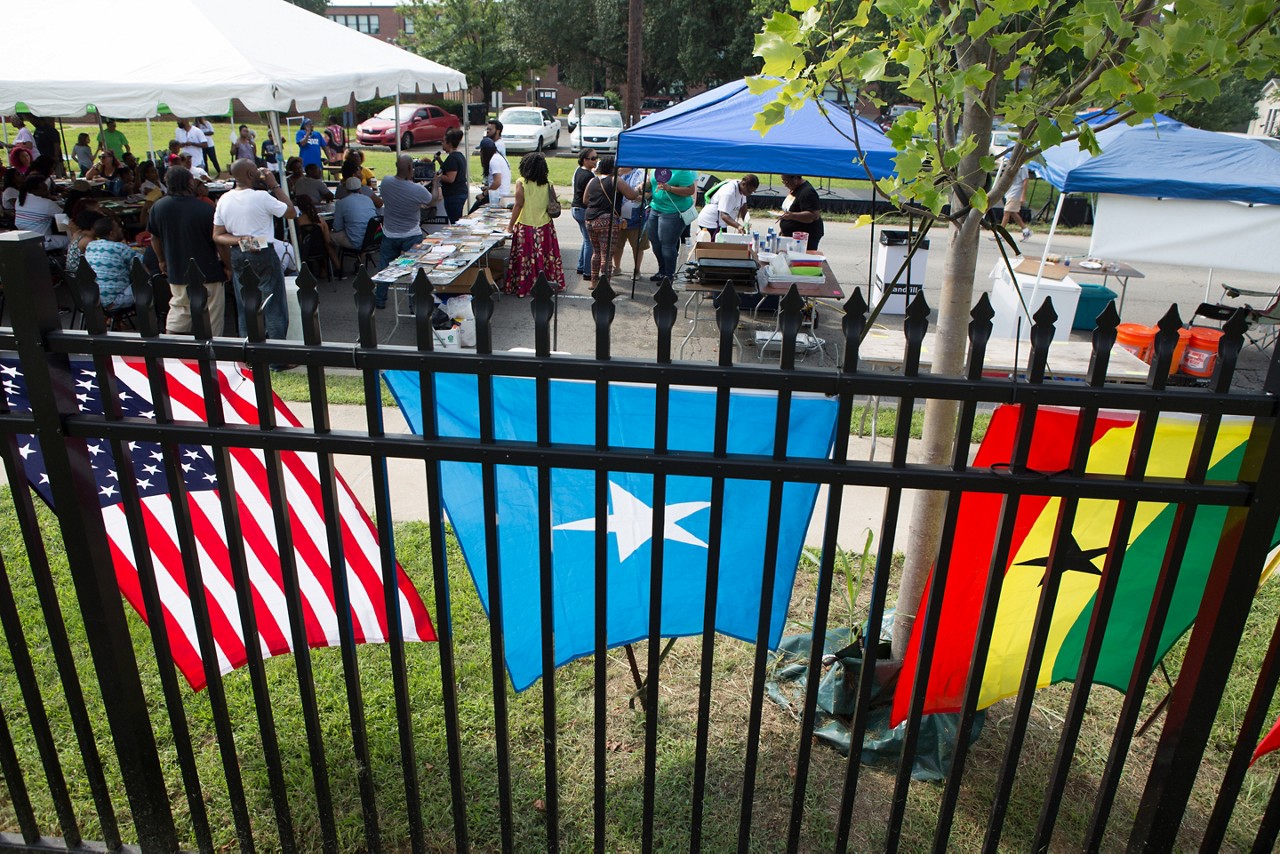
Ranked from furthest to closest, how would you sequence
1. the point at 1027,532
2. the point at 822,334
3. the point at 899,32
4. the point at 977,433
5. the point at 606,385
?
the point at 822,334 < the point at 977,433 < the point at 1027,532 < the point at 899,32 < the point at 606,385

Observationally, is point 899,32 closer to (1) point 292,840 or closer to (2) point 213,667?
(2) point 213,667

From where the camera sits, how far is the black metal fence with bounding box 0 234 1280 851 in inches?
81.4

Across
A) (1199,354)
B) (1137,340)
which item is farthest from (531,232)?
(1199,354)

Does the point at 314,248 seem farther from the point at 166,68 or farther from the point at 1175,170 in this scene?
the point at 1175,170

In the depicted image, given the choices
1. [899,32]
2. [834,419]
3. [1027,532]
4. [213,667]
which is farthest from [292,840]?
[899,32]

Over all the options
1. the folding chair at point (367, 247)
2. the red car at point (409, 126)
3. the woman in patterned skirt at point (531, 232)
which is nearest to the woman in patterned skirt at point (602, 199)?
the woman in patterned skirt at point (531, 232)

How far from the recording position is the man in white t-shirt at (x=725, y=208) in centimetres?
1087

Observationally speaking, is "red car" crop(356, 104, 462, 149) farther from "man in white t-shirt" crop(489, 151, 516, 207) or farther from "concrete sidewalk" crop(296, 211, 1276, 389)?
"man in white t-shirt" crop(489, 151, 516, 207)

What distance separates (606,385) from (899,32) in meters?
1.28

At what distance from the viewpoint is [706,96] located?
7.82 metres

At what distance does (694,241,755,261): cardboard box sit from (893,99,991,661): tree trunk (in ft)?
19.3

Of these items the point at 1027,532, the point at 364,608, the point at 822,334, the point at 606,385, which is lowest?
the point at 822,334

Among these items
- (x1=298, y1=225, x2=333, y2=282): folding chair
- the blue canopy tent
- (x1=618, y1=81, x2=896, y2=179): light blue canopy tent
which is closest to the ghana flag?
(x1=618, y1=81, x2=896, y2=179): light blue canopy tent

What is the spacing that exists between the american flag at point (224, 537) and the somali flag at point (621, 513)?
404 millimetres
